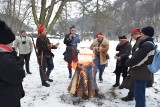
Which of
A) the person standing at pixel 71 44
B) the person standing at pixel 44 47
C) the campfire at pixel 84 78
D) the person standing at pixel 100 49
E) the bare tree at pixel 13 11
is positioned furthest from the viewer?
the bare tree at pixel 13 11

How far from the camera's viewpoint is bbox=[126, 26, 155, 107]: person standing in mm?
4369

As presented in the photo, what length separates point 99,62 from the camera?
715 cm

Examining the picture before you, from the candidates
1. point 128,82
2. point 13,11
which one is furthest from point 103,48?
point 13,11

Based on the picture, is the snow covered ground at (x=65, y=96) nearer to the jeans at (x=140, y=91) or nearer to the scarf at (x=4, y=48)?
the jeans at (x=140, y=91)

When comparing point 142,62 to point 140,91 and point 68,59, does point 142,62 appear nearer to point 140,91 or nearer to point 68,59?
point 140,91

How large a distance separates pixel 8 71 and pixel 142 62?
2.63 metres

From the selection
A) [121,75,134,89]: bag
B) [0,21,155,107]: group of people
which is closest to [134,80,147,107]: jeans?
[0,21,155,107]: group of people

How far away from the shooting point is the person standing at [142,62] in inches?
172

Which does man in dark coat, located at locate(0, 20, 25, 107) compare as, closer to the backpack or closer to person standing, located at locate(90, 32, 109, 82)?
the backpack

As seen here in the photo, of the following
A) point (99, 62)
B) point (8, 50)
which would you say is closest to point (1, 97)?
point (8, 50)

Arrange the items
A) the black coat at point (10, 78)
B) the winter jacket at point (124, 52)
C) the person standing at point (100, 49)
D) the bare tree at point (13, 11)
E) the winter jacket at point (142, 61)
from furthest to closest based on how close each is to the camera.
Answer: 1. the bare tree at point (13, 11)
2. the person standing at point (100, 49)
3. the winter jacket at point (124, 52)
4. the winter jacket at point (142, 61)
5. the black coat at point (10, 78)

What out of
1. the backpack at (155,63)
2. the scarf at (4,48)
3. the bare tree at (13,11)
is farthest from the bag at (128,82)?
the bare tree at (13,11)

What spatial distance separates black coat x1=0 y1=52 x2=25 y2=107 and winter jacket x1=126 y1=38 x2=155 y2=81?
2303 millimetres

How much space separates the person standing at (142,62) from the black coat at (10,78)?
2.32 meters
